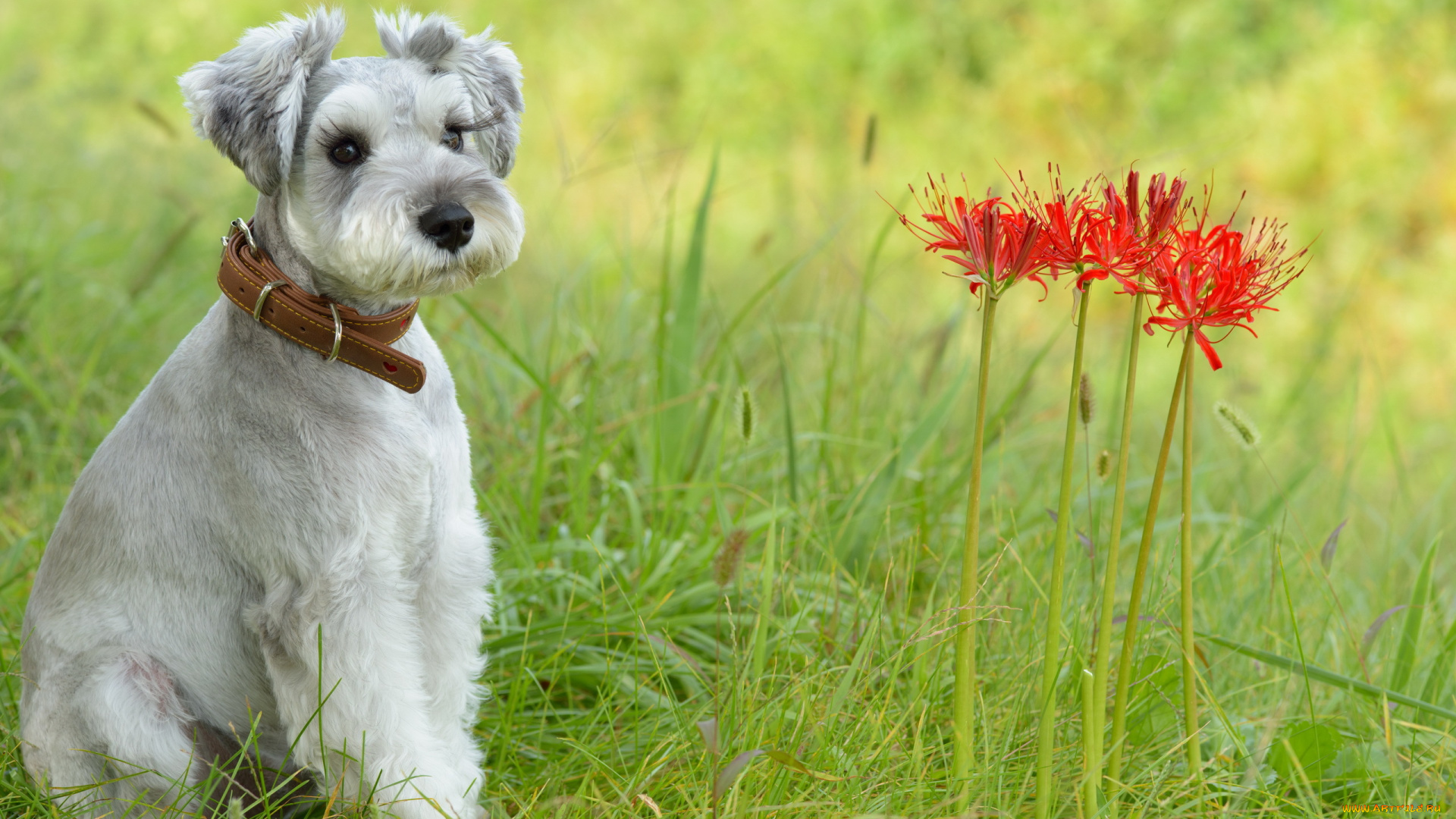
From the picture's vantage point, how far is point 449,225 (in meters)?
2.37

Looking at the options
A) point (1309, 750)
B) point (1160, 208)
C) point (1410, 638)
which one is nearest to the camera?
point (1160, 208)

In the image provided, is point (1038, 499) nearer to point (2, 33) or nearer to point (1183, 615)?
point (1183, 615)

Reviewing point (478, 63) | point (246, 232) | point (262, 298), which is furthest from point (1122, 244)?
point (246, 232)

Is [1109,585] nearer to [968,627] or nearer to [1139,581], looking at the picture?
[1139,581]

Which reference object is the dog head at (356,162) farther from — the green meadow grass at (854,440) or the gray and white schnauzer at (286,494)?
the green meadow grass at (854,440)

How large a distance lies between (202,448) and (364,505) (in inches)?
15.9

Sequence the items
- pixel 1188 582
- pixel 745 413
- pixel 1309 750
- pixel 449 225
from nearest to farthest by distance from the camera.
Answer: pixel 1188 582
pixel 449 225
pixel 1309 750
pixel 745 413

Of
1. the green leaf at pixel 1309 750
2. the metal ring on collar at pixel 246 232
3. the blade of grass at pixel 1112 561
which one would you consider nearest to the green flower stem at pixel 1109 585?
the blade of grass at pixel 1112 561

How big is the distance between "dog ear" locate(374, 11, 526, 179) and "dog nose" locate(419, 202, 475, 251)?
47 cm

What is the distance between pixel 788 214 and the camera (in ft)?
23.0

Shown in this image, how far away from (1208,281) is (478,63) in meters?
1.82

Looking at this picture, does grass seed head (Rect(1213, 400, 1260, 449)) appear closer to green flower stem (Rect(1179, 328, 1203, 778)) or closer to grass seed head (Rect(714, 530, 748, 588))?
green flower stem (Rect(1179, 328, 1203, 778))

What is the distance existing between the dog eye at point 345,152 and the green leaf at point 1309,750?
Answer: 8.63 feet

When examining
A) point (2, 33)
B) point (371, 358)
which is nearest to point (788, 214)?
point (371, 358)
